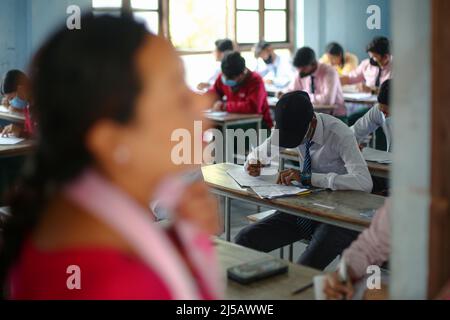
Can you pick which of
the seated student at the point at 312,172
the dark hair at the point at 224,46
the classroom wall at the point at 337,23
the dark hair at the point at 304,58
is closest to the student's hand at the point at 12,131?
the seated student at the point at 312,172

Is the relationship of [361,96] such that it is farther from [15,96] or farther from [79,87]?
[79,87]

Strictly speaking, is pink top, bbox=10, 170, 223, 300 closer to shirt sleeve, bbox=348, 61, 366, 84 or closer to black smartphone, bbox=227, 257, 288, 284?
black smartphone, bbox=227, 257, 288, 284

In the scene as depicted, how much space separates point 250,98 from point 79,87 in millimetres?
5152

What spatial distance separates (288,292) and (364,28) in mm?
8323

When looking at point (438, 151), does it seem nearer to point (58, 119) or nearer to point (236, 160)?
point (58, 119)

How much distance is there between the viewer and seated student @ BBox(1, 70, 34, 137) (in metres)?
4.36

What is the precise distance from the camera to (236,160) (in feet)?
19.9

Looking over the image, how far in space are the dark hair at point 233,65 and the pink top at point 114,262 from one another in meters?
4.93

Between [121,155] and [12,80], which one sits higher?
[12,80]

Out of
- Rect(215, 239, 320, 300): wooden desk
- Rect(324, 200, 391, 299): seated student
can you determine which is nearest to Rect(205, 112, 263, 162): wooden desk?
Rect(215, 239, 320, 300): wooden desk

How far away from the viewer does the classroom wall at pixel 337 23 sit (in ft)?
30.9

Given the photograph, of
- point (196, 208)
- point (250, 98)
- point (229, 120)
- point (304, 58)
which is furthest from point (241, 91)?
point (196, 208)

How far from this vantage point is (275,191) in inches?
118

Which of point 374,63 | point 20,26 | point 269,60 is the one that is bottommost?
point 374,63
